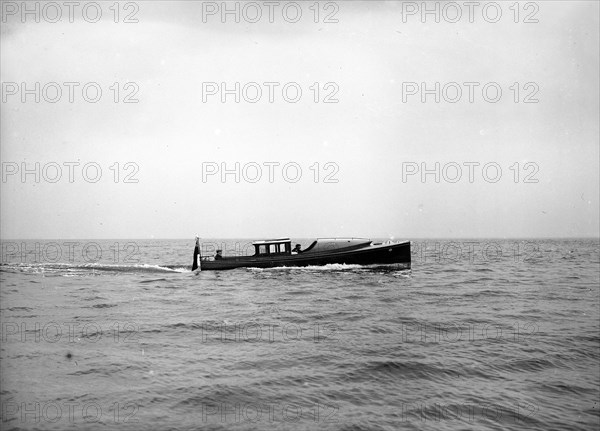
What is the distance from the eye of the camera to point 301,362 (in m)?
11.4

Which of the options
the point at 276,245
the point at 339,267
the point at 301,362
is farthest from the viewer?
the point at 276,245

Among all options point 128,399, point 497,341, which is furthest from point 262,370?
point 497,341

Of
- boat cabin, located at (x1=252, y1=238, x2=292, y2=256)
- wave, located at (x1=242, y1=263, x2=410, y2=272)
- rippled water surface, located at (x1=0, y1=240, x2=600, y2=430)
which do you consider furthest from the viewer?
wave, located at (x1=242, y1=263, x2=410, y2=272)

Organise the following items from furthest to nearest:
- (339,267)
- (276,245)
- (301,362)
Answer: (276,245), (339,267), (301,362)

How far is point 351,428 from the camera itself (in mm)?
7727

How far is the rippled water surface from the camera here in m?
8.23

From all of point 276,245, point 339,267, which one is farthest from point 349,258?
point 276,245

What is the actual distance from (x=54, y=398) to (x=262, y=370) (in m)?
4.77

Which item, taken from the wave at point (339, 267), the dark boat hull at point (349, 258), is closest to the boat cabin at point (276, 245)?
the dark boat hull at point (349, 258)

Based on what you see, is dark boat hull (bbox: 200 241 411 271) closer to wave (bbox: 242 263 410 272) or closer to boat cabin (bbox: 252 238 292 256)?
wave (bbox: 242 263 410 272)

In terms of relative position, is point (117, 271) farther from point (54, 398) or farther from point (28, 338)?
point (54, 398)

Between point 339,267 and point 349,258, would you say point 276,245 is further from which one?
point 349,258

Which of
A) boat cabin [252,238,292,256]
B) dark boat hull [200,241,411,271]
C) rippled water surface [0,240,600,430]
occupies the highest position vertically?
boat cabin [252,238,292,256]

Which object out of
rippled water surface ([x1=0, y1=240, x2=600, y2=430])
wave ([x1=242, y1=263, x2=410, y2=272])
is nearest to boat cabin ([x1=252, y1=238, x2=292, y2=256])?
wave ([x1=242, y1=263, x2=410, y2=272])
